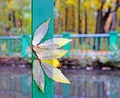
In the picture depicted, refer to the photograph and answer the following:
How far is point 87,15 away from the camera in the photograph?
1911cm

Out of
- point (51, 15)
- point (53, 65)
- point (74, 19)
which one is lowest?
point (53, 65)

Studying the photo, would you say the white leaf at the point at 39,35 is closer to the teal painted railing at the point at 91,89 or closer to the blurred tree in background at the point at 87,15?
the teal painted railing at the point at 91,89

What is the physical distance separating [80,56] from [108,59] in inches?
38.5

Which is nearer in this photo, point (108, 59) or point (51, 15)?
point (51, 15)

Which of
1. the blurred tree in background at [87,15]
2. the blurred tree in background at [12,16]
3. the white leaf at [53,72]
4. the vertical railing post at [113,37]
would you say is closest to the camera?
the white leaf at [53,72]

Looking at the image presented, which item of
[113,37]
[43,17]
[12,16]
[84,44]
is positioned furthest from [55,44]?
[12,16]

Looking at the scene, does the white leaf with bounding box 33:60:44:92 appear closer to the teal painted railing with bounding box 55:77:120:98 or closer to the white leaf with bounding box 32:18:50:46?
the white leaf with bounding box 32:18:50:46

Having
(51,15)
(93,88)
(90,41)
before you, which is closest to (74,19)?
(90,41)

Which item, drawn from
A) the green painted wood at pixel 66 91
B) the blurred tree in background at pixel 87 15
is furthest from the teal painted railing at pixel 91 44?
the green painted wood at pixel 66 91

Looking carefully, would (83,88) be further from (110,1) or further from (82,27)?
(82,27)

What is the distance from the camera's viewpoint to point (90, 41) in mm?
12195

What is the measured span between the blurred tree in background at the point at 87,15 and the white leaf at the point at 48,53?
15.3m

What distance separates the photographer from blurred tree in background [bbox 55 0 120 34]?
1620 cm

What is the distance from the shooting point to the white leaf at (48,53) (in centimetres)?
64
